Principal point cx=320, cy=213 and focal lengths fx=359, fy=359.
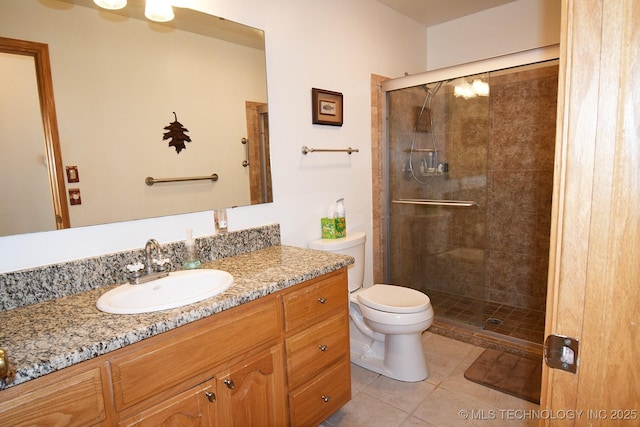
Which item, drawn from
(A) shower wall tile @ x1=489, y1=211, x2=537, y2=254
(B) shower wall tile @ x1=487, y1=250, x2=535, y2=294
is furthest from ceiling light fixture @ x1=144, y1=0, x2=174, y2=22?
(B) shower wall tile @ x1=487, y1=250, x2=535, y2=294

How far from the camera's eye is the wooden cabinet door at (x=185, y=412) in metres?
1.04

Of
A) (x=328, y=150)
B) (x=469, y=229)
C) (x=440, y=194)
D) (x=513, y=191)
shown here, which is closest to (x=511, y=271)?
(x=469, y=229)

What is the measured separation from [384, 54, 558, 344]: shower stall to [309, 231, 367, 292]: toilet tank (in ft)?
2.05

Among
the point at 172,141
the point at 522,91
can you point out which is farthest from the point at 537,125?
the point at 172,141

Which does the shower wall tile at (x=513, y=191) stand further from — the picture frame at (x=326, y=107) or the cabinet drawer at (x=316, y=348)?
the cabinet drawer at (x=316, y=348)

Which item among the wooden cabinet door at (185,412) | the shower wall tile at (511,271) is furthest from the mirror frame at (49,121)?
the shower wall tile at (511,271)

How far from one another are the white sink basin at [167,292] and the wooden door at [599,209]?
1.02m

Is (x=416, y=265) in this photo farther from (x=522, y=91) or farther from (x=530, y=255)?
(x=522, y=91)

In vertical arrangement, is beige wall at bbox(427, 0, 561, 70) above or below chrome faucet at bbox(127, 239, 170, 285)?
above

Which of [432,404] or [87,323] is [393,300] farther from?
[87,323]

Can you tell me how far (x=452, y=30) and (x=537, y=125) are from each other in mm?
1113

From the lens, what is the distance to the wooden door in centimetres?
51

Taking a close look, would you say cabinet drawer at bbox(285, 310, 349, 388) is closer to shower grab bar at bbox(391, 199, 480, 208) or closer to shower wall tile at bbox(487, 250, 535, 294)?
shower grab bar at bbox(391, 199, 480, 208)

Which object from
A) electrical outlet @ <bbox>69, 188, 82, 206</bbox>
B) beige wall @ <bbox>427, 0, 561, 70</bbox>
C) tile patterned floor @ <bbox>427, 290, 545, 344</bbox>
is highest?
beige wall @ <bbox>427, 0, 561, 70</bbox>
